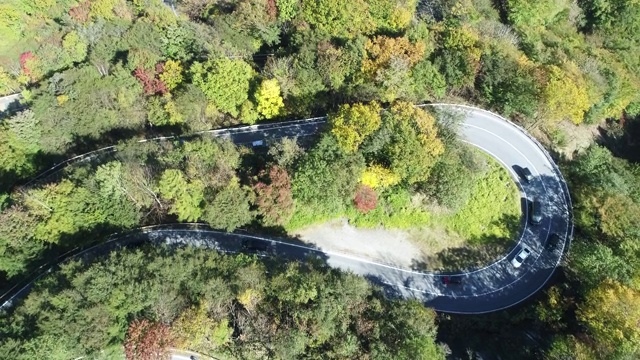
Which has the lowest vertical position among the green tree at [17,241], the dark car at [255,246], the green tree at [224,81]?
the green tree at [17,241]

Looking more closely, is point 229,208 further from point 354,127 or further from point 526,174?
point 526,174

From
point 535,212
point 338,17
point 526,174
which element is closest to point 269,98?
point 338,17

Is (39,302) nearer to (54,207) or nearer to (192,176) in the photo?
(54,207)

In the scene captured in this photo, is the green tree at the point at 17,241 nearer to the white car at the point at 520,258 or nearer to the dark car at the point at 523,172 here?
the white car at the point at 520,258

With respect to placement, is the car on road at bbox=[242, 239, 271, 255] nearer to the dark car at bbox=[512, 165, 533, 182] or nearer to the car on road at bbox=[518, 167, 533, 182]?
the dark car at bbox=[512, 165, 533, 182]

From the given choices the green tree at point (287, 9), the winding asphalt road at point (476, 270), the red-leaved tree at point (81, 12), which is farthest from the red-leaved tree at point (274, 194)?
the red-leaved tree at point (81, 12)

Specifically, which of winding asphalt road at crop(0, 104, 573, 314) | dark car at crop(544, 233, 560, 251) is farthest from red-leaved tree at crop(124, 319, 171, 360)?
dark car at crop(544, 233, 560, 251)
